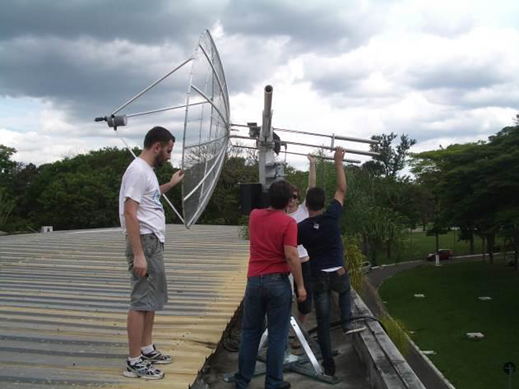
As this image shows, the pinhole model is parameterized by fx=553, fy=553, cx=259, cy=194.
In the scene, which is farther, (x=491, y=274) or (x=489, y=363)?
(x=491, y=274)

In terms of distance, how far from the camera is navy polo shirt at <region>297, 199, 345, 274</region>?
464cm

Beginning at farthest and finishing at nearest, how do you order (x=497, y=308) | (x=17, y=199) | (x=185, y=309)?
(x=17, y=199)
(x=497, y=308)
(x=185, y=309)

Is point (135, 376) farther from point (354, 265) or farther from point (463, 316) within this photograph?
point (463, 316)

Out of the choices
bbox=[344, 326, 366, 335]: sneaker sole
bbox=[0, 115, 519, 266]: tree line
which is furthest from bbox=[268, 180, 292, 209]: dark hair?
bbox=[0, 115, 519, 266]: tree line

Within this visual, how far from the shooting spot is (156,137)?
12.7ft

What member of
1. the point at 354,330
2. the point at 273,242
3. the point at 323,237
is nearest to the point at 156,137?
the point at 273,242

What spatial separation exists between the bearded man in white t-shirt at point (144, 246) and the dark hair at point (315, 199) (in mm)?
1356

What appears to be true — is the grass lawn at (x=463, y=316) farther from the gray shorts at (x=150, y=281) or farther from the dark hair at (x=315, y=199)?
the gray shorts at (x=150, y=281)

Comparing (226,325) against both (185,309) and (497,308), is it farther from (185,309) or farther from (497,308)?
(497,308)

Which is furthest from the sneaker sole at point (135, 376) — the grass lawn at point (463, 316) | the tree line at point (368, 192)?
the grass lawn at point (463, 316)

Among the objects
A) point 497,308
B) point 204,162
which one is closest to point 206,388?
point 204,162

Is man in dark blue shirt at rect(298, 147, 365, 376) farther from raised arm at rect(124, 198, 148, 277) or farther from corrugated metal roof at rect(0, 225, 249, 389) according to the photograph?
raised arm at rect(124, 198, 148, 277)

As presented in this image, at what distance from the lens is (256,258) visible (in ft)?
13.3

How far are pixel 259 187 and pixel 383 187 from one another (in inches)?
1707
